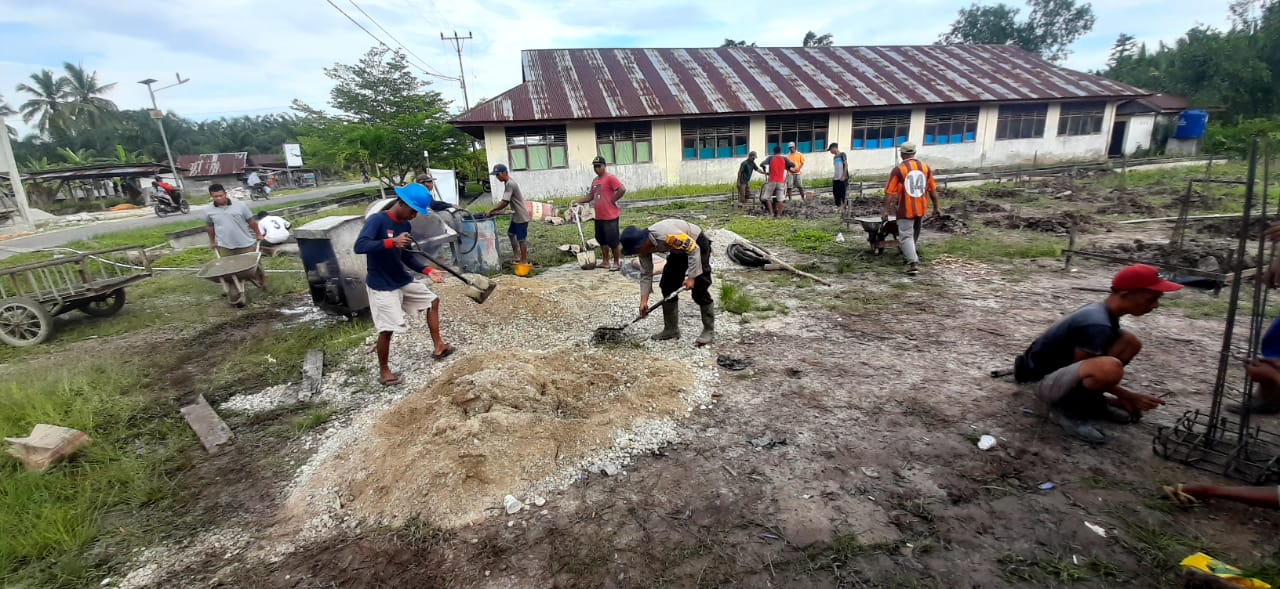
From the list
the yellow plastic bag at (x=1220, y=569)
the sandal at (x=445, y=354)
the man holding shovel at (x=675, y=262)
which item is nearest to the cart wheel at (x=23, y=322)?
the sandal at (x=445, y=354)

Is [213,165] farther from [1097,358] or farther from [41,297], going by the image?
[1097,358]

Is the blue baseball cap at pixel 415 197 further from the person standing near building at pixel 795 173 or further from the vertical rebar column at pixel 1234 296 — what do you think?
the person standing near building at pixel 795 173

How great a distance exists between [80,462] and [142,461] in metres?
0.41

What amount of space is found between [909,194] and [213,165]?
47.2m

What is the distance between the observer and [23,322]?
5977 mm

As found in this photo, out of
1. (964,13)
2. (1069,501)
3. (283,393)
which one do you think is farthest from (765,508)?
(964,13)

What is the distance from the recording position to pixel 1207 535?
2502mm

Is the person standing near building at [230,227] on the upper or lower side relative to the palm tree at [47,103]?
lower

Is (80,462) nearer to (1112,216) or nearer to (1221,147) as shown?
(1112,216)

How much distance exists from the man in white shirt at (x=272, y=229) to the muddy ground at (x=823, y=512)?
15.4 feet

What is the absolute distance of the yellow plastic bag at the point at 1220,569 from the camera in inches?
82.0

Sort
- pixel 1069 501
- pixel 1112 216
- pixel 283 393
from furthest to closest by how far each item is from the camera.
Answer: pixel 1112 216
pixel 283 393
pixel 1069 501

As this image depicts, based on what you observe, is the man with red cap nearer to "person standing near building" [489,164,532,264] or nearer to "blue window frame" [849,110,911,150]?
"person standing near building" [489,164,532,264]

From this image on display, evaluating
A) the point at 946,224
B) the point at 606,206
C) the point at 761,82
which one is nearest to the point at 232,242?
the point at 606,206
